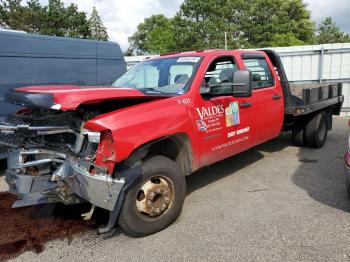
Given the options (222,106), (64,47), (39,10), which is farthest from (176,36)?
(222,106)

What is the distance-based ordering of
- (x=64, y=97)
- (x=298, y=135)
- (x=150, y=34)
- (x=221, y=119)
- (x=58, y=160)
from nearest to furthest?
(x=64, y=97), (x=58, y=160), (x=221, y=119), (x=298, y=135), (x=150, y=34)

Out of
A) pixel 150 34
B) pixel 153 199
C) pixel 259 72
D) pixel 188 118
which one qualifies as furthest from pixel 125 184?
pixel 150 34

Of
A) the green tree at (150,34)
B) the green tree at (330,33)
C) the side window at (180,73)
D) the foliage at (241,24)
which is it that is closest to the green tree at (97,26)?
the green tree at (150,34)

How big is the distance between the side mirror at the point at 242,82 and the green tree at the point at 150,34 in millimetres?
48539

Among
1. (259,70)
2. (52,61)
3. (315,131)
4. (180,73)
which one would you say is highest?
(52,61)

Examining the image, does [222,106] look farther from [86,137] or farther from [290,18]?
[290,18]

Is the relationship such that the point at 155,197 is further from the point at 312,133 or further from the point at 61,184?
the point at 312,133

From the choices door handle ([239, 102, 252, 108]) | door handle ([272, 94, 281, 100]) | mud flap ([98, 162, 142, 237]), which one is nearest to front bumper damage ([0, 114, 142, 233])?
mud flap ([98, 162, 142, 237])

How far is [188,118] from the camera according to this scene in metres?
4.03

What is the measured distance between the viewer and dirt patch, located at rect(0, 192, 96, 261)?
362 centimetres

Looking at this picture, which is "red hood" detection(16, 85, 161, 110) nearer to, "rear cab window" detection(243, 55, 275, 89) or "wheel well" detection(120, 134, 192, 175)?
"wheel well" detection(120, 134, 192, 175)

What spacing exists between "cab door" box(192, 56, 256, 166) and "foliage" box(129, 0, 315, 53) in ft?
115

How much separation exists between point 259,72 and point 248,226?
2.74m

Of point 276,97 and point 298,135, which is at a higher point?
point 276,97
